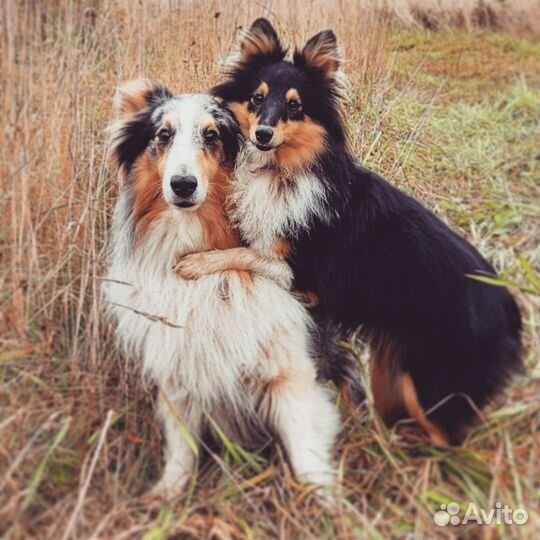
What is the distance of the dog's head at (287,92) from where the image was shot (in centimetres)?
251

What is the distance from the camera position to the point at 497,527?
203 centimetres

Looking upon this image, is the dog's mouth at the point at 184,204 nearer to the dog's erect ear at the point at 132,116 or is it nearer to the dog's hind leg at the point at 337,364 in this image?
the dog's erect ear at the point at 132,116

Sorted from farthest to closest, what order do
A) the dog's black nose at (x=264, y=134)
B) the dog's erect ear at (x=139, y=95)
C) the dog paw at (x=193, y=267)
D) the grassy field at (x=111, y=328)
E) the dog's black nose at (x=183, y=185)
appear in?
the dog's erect ear at (x=139, y=95) < the dog paw at (x=193, y=267) < the dog's black nose at (x=264, y=134) < the dog's black nose at (x=183, y=185) < the grassy field at (x=111, y=328)

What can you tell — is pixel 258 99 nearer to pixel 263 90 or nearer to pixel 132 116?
pixel 263 90

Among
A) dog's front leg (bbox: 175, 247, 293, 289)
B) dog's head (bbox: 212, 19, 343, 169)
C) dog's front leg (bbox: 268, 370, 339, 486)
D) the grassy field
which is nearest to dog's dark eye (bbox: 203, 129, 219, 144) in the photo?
dog's head (bbox: 212, 19, 343, 169)

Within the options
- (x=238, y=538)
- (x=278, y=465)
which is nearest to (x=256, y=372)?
(x=278, y=465)

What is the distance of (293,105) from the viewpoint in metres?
2.54

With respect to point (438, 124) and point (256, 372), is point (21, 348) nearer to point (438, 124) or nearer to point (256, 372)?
point (256, 372)

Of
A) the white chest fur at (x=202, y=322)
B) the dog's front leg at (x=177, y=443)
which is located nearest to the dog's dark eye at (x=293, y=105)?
the white chest fur at (x=202, y=322)

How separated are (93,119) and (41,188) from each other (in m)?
0.43

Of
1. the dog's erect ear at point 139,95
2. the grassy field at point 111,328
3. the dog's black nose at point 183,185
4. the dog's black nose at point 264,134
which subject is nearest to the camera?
the grassy field at point 111,328

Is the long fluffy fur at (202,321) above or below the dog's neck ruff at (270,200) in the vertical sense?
below

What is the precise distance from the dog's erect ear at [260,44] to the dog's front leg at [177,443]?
54.3 inches

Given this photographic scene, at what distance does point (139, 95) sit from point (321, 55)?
73 centimetres
